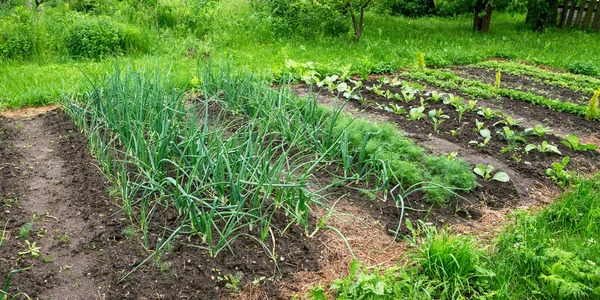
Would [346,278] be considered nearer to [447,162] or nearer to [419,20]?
[447,162]

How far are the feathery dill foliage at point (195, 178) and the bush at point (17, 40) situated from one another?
401 centimetres

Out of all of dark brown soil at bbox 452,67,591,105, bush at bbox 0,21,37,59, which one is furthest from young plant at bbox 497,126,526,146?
bush at bbox 0,21,37,59

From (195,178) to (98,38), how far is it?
5245 millimetres

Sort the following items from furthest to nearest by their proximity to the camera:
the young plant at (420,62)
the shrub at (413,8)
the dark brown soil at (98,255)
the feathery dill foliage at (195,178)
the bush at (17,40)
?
the shrub at (413,8)
the bush at (17,40)
the young plant at (420,62)
the feathery dill foliage at (195,178)
the dark brown soil at (98,255)

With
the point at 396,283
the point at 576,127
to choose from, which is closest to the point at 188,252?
the point at 396,283

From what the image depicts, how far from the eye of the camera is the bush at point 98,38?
748 cm

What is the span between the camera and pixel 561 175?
4066mm

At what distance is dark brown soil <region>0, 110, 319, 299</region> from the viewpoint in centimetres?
262

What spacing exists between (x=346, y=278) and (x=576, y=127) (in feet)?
12.5

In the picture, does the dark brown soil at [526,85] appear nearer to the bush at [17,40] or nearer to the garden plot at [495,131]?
the garden plot at [495,131]

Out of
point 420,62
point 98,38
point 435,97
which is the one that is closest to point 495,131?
point 435,97

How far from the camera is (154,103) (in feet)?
12.6

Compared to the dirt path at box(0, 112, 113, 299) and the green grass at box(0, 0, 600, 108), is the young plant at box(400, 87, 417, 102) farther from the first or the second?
the dirt path at box(0, 112, 113, 299)

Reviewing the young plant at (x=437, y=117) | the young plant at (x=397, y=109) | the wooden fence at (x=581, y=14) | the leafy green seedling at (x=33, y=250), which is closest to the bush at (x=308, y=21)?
the young plant at (x=397, y=109)
